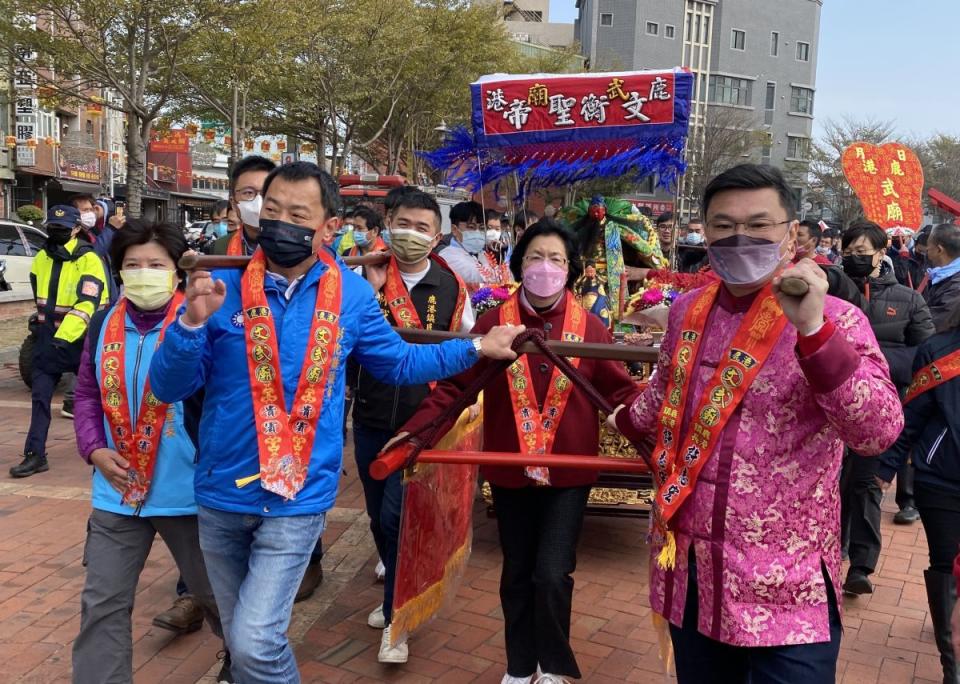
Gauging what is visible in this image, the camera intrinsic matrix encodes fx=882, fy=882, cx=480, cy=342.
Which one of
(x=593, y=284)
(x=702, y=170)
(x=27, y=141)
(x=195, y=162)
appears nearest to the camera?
(x=593, y=284)

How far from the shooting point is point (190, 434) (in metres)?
3.10

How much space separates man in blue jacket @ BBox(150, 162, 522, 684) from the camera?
8.21 ft

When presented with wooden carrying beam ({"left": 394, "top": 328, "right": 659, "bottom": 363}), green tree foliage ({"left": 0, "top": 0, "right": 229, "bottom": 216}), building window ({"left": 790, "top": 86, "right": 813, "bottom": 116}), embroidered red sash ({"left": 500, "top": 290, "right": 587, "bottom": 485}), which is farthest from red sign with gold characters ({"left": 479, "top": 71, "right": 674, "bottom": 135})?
building window ({"left": 790, "top": 86, "right": 813, "bottom": 116})

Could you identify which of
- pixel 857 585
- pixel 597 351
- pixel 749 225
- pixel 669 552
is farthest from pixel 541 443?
pixel 857 585

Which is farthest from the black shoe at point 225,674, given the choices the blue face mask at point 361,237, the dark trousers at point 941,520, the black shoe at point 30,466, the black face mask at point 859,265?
the blue face mask at point 361,237

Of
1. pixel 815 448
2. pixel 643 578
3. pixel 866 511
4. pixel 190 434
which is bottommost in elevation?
pixel 643 578

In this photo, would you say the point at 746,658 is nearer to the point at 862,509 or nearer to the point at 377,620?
the point at 377,620

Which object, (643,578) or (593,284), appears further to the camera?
(593,284)

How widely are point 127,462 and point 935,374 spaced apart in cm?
306

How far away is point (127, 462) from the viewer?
3043 millimetres

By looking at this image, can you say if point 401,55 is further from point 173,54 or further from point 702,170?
point 702,170

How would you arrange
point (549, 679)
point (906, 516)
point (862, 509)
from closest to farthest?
point (549, 679) < point (862, 509) < point (906, 516)

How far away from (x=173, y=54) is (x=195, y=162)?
A: 52367 millimetres

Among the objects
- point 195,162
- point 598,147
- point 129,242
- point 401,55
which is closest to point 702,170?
point 401,55
